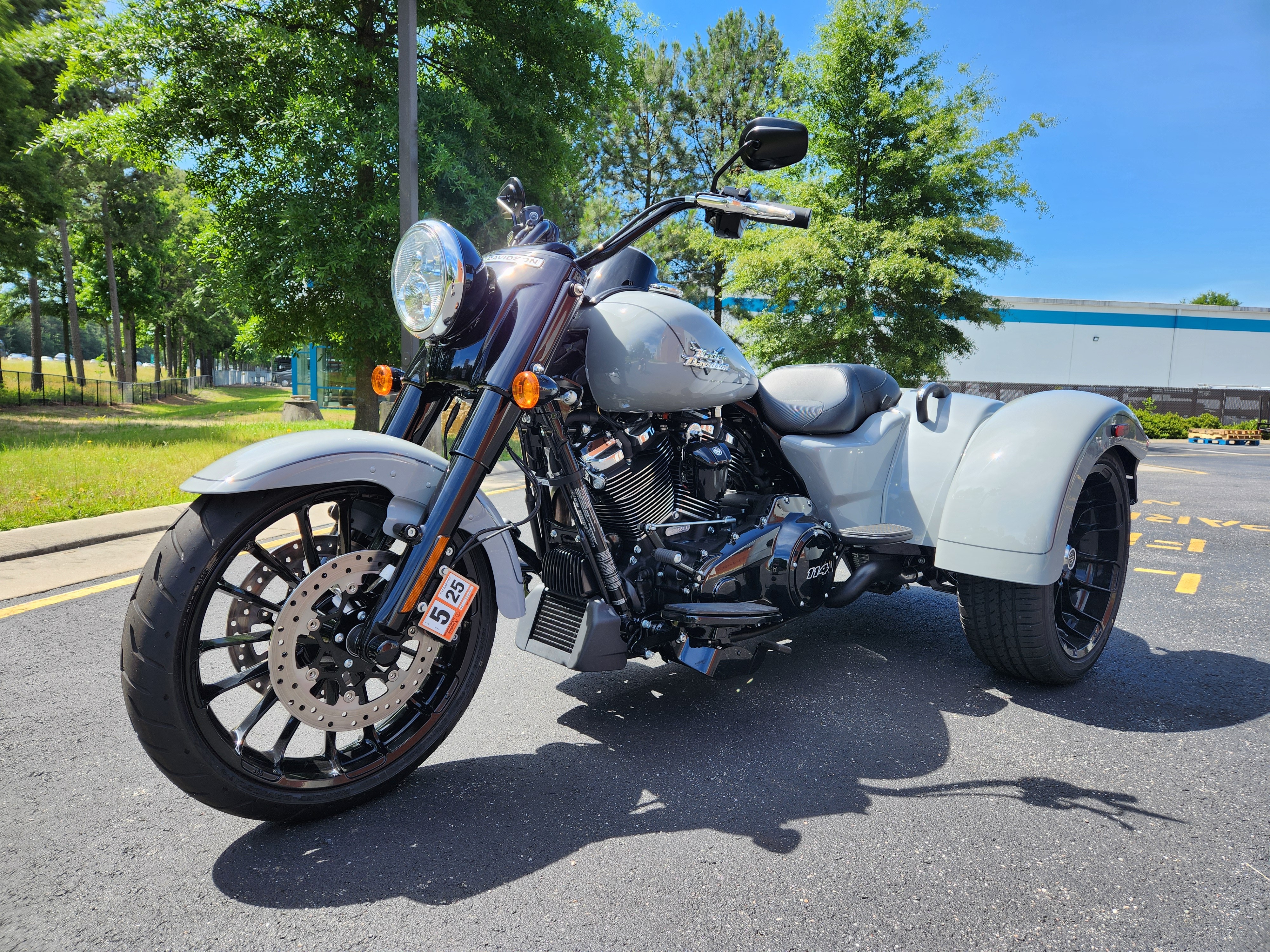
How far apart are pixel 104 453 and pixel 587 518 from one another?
994cm

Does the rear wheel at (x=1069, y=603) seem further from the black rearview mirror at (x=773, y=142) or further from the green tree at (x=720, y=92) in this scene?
the green tree at (x=720, y=92)

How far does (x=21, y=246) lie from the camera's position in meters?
18.7

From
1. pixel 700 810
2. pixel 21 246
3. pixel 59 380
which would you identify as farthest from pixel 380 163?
pixel 59 380

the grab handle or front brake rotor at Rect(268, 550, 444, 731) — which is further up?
the grab handle

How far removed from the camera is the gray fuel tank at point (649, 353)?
2.45 meters

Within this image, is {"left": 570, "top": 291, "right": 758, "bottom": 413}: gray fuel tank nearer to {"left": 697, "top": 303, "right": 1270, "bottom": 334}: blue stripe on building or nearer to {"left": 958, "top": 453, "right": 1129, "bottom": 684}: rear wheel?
{"left": 958, "top": 453, "right": 1129, "bottom": 684}: rear wheel

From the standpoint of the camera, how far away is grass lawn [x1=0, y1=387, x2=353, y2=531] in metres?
6.32

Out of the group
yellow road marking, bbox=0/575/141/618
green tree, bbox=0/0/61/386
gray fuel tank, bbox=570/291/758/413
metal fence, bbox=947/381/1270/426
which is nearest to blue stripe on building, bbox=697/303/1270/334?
metal fence, bbox=947/381/1270/426

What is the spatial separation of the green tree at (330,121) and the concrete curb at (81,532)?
21.5 feet

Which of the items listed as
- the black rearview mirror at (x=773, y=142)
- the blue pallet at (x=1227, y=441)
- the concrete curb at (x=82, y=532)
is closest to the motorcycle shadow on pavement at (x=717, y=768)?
the black rearview mirror at (x=773, y=142)

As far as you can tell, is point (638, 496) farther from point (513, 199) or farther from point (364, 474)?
point (513, 199)

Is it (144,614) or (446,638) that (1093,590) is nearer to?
(446,638)

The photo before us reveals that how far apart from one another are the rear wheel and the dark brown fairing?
2.09m

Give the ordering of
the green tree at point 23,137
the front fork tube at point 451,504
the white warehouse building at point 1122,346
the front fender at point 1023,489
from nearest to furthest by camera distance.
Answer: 1. the front fork tube at point 451,504
2. the front fender at point 1023,489
3. the green tree at point 23,137
4. the white warehouse building at point 1122,346
